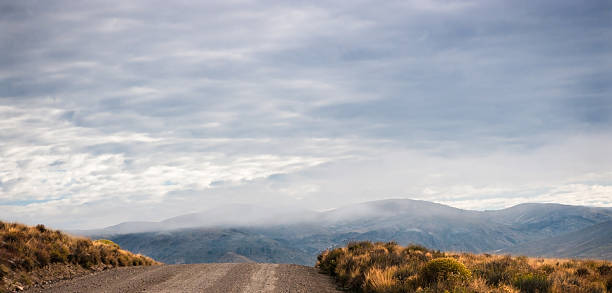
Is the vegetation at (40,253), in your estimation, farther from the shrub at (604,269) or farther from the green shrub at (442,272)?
the shrub at (604,269)

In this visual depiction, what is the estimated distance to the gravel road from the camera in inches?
657

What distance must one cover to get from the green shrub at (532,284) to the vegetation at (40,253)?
57.2 feet

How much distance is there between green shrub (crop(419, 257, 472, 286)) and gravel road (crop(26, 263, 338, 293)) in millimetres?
3861

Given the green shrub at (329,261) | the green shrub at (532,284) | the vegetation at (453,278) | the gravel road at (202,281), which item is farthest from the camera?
the green shrub at (329,261)

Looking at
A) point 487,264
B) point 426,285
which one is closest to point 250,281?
point 426,285

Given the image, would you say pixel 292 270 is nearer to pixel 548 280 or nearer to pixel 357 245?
pixel 357 245

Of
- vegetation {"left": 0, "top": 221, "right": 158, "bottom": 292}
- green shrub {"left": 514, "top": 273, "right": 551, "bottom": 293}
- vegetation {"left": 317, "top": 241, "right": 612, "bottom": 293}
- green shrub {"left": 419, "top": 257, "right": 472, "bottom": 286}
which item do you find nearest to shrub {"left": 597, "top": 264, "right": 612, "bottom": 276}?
vegetation {"left": 317, "top": 241, "right": 612, "bottom": 293}

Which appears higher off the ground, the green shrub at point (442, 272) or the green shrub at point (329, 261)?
the green shrub at point (442, 272)

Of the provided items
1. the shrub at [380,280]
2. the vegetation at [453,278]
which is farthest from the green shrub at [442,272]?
the shrub at [380,280]

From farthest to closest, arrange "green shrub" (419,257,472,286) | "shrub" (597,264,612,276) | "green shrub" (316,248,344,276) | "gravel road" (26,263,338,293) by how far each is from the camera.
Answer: "green shrub" (316,248,344,276), "shrub" (597,264,612,276), "gravel road" (26,263,338,293), "green shrub" (419,257,472,286)

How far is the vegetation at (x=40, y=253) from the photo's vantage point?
1778 centimetres

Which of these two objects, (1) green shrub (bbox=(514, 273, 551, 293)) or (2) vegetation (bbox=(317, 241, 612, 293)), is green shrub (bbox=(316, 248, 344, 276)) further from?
(1) green shrub (bbox=(514, 273, 551, 293))

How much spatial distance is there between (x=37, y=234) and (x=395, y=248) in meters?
19.5

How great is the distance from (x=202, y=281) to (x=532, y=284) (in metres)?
12.2
